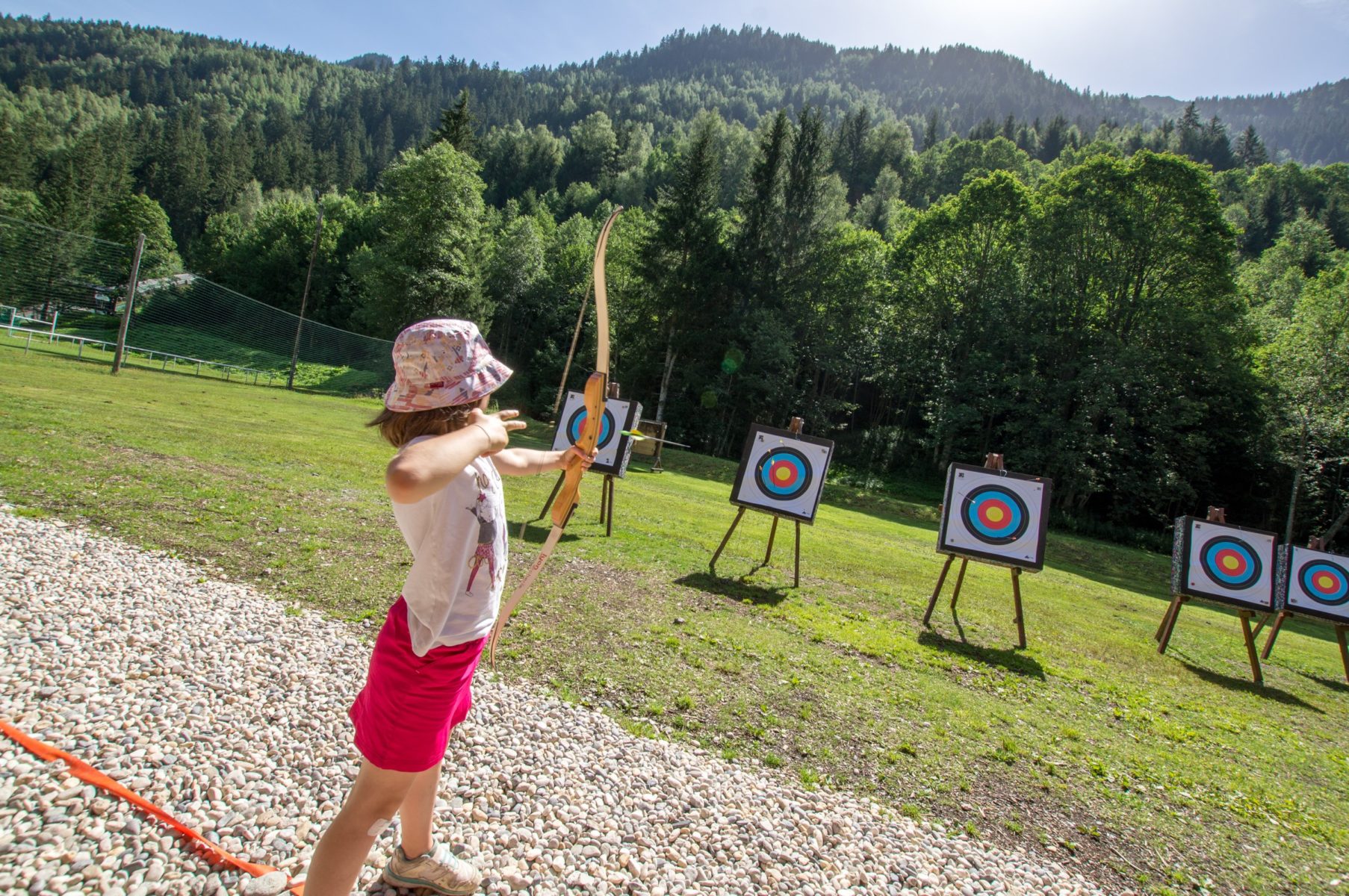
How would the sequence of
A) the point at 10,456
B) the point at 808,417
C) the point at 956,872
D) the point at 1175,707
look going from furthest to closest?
1. the point at 808,417
2. the point at 10,456
3. the point at 1175,707
4. the point at 956,872

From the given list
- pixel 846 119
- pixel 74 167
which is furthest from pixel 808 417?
pixel 846 119

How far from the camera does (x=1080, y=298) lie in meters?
23.9

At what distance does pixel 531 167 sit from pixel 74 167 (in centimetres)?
4178

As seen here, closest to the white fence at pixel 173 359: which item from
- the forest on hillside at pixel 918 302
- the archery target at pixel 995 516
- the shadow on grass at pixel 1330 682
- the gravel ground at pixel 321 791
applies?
the forest on hillside at pixel 918 302

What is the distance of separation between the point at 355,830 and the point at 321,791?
0.93 metres

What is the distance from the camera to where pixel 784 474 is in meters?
7.31

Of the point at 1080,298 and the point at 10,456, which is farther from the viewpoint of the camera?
the point at 1080,298

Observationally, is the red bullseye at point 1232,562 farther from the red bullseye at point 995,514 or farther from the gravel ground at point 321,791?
the gravel ground at point 321,791

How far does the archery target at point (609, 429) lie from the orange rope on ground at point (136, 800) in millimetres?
5598

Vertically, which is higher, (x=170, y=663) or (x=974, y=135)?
(x=974, y=135)

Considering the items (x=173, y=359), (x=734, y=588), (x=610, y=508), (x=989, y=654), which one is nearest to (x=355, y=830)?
(x=734, y=588)

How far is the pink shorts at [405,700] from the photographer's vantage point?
5.51 ft

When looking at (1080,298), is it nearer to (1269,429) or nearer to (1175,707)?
(1269,429)

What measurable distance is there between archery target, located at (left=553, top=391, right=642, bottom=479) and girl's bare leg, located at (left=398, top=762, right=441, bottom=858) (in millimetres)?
5818
